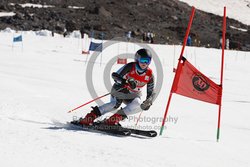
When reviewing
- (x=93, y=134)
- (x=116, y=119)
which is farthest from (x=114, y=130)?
(x=93, y=134)

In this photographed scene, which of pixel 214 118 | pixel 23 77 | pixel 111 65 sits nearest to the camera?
pixel 214 118

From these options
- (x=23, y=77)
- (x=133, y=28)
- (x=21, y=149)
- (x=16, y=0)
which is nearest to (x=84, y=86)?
→ (x=23, y=77)

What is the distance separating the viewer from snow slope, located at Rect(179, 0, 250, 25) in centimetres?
7489

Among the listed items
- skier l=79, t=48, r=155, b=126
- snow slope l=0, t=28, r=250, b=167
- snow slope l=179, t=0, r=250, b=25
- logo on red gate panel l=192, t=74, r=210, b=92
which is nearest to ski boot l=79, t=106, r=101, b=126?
skier l=79, t=48, r=155, b=126

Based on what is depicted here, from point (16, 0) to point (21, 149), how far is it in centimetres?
6299

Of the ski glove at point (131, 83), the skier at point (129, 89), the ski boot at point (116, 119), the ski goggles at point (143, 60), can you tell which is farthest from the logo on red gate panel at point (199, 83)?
the ski boot at point (116, 119)

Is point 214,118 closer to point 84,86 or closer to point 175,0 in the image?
point 84,86

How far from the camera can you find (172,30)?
58.5 metres

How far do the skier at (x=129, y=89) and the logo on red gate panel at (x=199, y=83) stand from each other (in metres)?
0.80

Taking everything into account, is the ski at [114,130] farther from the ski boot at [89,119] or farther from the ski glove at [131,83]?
the ski glove at [131,83]

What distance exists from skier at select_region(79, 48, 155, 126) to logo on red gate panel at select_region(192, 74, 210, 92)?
80 cm

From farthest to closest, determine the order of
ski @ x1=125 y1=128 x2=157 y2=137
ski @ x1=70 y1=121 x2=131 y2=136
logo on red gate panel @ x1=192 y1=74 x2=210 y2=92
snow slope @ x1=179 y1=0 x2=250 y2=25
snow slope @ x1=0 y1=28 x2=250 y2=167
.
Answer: snow slope @ x1=179 y1=0 x2=250 y2=25, logo on red gate panel @ x1=192 y1=74 x2=210 y2=92, ski @ x1=125 y1=128 x2=157 y2=137, ski @ x1=70 y1=121 x2=131 y2=136, snow slope @ x1=0 y1=28 x2=250 y2=167

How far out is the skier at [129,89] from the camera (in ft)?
24.1

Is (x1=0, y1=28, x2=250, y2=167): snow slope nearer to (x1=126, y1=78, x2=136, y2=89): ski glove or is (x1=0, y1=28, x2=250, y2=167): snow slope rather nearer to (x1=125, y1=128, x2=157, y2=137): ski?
(x1=125, y1=128, x2=157, y2=137): ski
